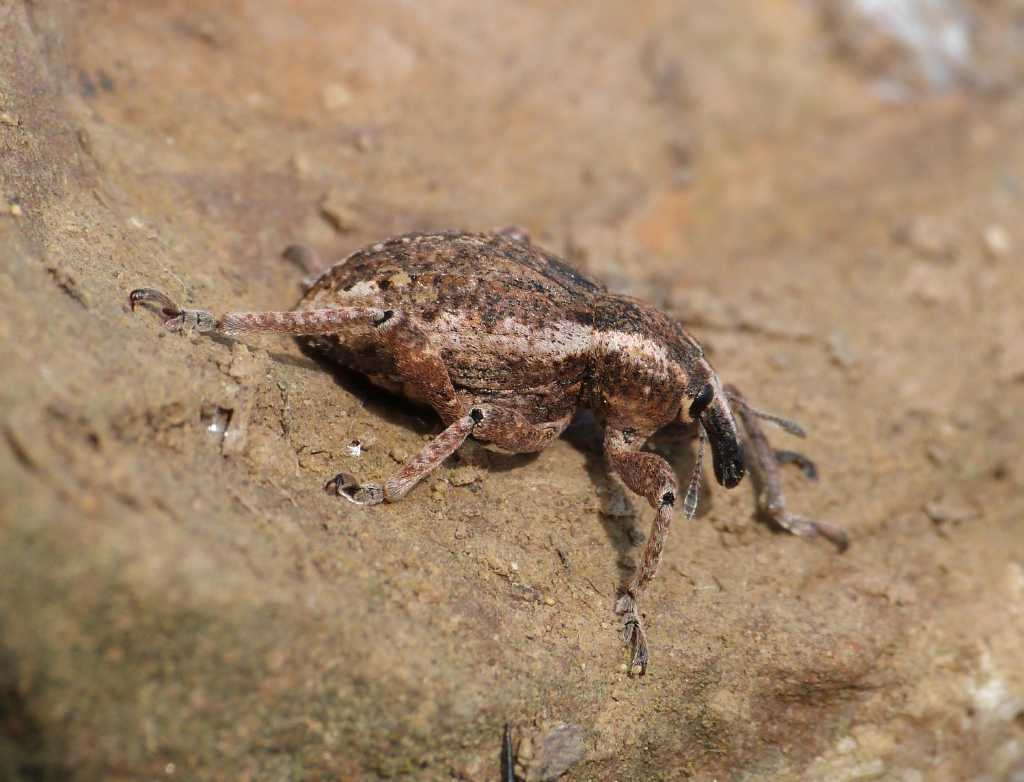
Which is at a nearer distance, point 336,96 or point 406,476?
point 406,476

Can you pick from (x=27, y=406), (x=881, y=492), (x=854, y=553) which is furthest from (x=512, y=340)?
(x=881, y=492)

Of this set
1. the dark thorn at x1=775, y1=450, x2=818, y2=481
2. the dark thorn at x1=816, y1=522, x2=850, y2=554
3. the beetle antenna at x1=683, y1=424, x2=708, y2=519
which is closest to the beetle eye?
the beetle antenna at x1=683, y1=424, x2=708, y2=519

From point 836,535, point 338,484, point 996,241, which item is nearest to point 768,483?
point 836,535

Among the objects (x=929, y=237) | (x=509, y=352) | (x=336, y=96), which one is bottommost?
(x=509, y=352)

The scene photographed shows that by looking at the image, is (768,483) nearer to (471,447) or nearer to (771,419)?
(771,419)

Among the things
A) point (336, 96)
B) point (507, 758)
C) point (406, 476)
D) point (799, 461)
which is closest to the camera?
point (507, 758)

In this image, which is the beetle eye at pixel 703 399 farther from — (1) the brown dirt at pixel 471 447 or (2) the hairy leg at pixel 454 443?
(2) the hairy leg at pixel 454 443
